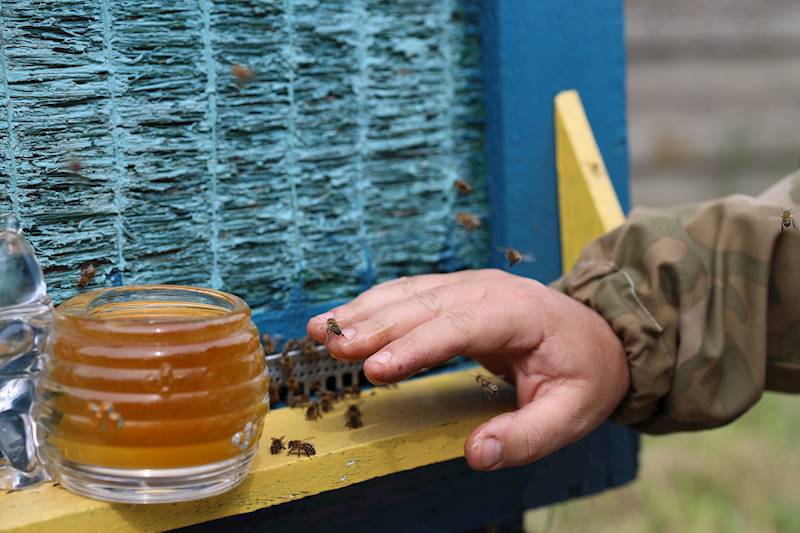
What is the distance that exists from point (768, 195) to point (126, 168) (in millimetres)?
873

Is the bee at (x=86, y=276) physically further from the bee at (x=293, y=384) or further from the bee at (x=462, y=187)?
the bee at (x=462, y=187)

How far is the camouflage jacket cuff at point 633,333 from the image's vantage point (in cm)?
110

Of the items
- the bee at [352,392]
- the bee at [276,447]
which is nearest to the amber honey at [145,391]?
the bee at [276,447]

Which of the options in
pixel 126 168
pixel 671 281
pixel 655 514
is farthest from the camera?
pixel 655 514

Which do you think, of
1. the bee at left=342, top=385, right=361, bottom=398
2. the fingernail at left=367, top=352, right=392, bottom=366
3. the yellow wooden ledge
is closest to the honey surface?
the fingernail at left=367, top=352, right=392, bottom=366

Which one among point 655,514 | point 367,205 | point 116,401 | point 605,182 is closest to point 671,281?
point 605,182

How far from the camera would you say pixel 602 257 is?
1.20m

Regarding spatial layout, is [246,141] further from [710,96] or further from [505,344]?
[710,96]

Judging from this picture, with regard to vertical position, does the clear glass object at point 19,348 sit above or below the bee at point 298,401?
above

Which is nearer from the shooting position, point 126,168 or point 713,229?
point 126,168

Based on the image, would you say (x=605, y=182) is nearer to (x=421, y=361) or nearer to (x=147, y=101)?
(x=421, y=361)

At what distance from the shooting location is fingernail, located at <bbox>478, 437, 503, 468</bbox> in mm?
894

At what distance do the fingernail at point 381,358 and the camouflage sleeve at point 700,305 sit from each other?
0.37 meters

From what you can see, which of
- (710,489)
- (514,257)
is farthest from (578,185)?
(710,489)
